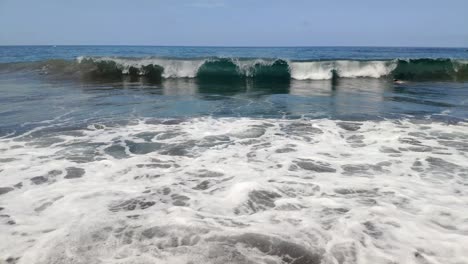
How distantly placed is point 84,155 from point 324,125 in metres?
5.06

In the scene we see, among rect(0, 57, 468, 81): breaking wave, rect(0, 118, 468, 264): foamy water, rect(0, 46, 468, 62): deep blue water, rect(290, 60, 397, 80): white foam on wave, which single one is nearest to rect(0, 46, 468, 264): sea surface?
rect(0, 118, 468, 264): foamy water

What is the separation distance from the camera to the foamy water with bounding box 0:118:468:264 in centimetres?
324

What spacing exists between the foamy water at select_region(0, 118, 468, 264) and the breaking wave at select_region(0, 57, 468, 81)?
14398 millimetres

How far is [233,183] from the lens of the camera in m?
4.83

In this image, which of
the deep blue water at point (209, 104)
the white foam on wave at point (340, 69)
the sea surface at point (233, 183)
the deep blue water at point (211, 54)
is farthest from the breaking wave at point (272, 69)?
the deep blue water at point (211, 54)

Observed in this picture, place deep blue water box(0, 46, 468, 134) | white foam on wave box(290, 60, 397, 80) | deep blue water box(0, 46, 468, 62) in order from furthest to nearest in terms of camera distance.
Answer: deep blue water box(0, 46, 468, 62) → white foam on wave box(290, 60, 397, 80) → deep blue water box(0, 46, 468, 134)

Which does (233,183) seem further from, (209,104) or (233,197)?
(209,104)

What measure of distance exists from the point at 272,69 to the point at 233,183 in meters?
17.7

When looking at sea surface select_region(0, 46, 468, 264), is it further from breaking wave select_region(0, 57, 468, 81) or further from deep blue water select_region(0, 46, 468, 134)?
breaking wave select_region(0, 57, 468, 81)

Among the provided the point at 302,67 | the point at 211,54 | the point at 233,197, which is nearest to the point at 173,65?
the point at 302,67

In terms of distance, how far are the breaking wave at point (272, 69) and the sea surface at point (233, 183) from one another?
10.8m

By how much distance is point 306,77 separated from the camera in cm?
2133

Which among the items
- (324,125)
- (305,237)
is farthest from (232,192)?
(324,125)

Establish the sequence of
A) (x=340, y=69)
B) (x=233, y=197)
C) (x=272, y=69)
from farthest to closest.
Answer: (x=340, y=69) → (x=272, y=69) → (x=233, y=197)
